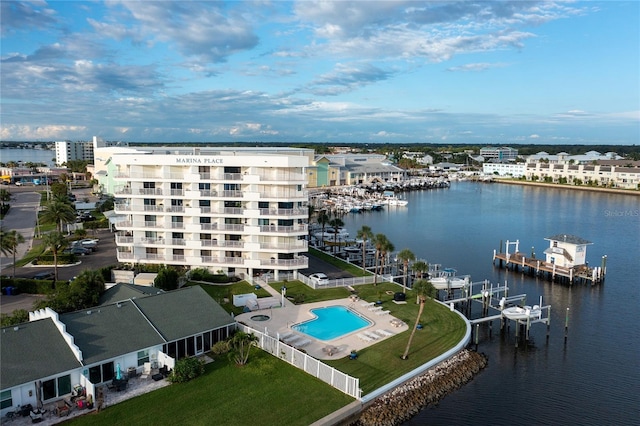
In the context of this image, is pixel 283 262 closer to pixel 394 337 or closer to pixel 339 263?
pixel 339 263

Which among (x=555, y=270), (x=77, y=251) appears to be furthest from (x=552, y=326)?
(x=77, y=251)

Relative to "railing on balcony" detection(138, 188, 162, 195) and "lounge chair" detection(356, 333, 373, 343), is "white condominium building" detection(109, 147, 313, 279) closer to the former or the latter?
"railing on balcony" detection(138, 188, 162, 195)

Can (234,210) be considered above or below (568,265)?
A: above

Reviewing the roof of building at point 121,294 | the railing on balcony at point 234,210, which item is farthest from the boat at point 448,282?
the roof of building at point 121,294

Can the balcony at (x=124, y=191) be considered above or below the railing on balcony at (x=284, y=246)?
above

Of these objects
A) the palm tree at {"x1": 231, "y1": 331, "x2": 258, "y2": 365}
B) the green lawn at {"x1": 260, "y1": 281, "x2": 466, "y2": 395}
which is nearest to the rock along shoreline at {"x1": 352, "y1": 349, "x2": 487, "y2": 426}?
the green lawn at {"x1": 260, "y1": 281, "x2": 466, "y2": 395}

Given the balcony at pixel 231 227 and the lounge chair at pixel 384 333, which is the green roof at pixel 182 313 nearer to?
the lounge chair at pixel 384 333
